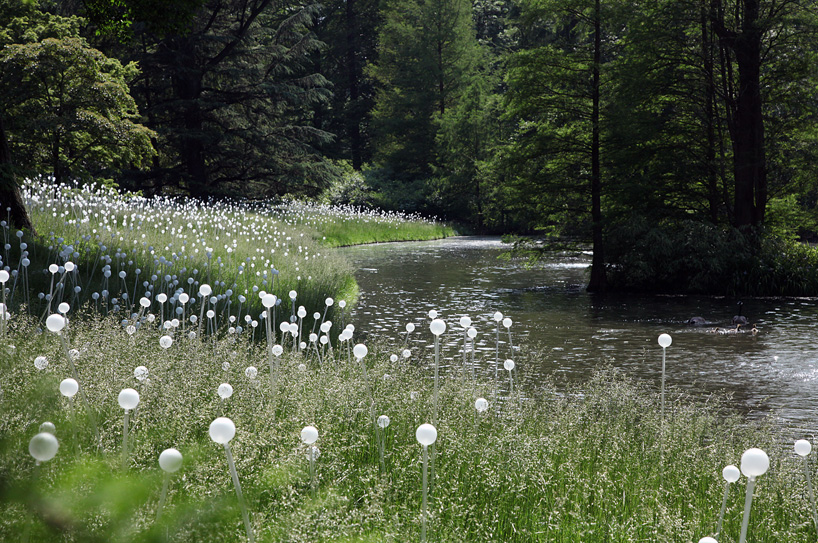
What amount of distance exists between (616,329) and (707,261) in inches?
230

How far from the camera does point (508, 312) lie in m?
13.5

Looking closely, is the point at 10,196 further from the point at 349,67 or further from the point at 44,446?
the point at 349,67

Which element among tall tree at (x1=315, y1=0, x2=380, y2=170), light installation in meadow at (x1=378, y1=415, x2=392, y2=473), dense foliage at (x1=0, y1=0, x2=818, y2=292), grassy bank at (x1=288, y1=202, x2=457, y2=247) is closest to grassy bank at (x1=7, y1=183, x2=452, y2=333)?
light installation in meadow at (x1=378, y1=415, x2=392, y2=473)

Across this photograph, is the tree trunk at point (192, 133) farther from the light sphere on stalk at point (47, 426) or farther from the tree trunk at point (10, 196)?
the light sphere on stalk at point (47, 426)

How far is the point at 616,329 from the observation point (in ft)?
38.7

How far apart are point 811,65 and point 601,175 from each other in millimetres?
5674

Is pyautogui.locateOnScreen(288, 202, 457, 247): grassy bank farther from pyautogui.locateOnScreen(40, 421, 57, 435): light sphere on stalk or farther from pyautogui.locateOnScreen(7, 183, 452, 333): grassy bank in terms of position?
pyautogui.locateOnScreen(40, 421, 57, 435): light sphere on stalk

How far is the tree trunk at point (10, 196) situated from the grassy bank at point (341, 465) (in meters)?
5.45

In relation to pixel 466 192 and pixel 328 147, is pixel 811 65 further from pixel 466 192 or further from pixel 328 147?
pixel 328 147

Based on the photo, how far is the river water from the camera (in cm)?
814

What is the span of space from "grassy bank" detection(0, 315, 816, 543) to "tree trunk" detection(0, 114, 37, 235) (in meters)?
5.45

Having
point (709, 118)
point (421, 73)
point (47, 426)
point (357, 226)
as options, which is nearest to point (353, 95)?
point (421, 73)

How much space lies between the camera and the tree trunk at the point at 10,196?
995 cm

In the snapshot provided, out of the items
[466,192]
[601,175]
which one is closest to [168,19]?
[601,175]
